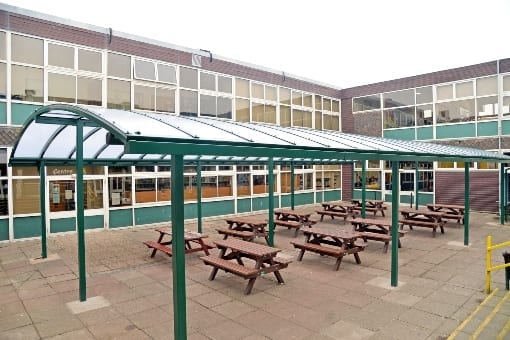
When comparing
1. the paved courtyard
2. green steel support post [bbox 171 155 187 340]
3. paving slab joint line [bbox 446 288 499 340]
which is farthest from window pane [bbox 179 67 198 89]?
paving slab joint line [bbox 446 288 499 340]

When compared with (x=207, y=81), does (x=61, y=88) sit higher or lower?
lower

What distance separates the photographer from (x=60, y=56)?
36.4 ft

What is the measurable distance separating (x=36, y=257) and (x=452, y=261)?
980 cm

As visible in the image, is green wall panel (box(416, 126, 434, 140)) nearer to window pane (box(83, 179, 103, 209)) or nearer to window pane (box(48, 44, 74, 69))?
window pane (box(83, 179, 103, 209))

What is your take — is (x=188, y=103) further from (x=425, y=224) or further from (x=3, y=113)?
(x=425, y=224)

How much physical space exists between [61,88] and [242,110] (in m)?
7.43

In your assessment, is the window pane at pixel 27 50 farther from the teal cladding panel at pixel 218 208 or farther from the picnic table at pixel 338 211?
the picnic table at pixel 338 211

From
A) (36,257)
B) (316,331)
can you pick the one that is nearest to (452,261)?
(316,331)

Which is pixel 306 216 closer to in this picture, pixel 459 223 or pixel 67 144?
pixel 459 223

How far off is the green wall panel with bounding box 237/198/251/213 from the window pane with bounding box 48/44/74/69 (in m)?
8.28

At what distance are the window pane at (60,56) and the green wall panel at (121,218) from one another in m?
4.98

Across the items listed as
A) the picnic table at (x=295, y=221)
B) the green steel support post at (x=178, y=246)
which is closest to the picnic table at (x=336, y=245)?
the picnic table at (x=295, y=221)

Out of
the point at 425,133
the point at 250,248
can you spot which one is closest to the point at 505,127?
the point at 425,133

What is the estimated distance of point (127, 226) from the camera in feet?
40.7
